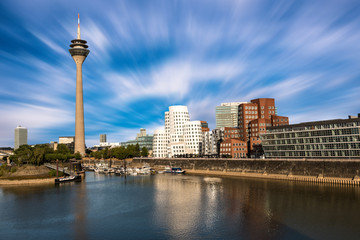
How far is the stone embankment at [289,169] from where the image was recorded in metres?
98.7

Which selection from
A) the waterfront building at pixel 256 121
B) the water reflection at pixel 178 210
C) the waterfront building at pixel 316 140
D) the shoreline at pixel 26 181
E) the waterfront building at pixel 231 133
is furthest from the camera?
the waterfront building at pixel 231 133

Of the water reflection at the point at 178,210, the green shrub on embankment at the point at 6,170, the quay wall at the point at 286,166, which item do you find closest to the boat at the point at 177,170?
the quay wall at the point at 286,166

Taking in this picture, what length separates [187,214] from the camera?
2493 inches

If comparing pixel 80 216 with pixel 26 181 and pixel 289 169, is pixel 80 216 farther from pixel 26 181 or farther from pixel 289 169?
pixel 289 169

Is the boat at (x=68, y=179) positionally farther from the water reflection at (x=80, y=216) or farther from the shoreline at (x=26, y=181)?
the water reflection at (x=80, y=216)

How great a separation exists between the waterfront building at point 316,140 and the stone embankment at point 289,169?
39.6 ft

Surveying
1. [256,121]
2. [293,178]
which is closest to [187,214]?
[293,178]

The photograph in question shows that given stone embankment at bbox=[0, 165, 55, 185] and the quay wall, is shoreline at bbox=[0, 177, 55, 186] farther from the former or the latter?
the quay wall

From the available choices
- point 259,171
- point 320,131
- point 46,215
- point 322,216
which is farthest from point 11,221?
point 320,131

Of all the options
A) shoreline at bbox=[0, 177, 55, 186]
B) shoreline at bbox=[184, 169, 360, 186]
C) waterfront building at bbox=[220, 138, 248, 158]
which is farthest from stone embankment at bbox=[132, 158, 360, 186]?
shoreline at bbox=[0, 177, 55, 186]

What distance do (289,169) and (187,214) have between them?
68.0 m

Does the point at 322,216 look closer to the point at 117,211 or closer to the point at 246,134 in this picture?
the point at 117,211

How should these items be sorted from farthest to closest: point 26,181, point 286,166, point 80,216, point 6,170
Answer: point 6,170
point 286,166
point 26,181
point 80,216

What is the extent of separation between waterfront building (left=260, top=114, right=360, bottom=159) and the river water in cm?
2634
